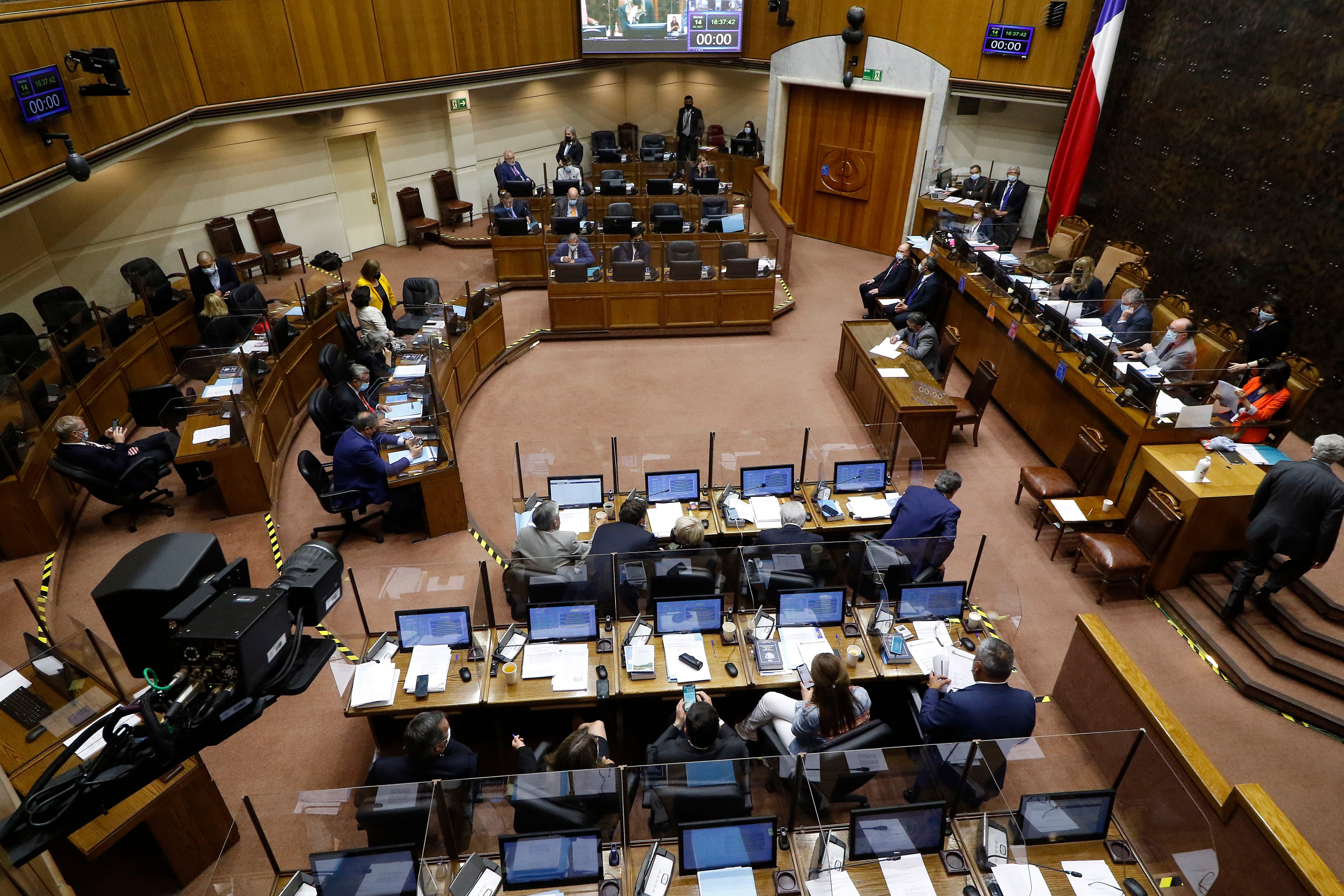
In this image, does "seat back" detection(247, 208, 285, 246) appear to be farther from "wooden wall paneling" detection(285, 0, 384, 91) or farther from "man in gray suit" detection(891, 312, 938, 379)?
"man in gray suit" detection(891, 312, 938, 379)

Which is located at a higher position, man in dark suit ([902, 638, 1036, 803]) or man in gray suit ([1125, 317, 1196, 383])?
man in gray suit ([1125, 317, 1196, 383])

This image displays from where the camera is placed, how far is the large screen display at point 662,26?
47.5ft

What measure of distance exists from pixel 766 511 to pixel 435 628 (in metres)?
2.79

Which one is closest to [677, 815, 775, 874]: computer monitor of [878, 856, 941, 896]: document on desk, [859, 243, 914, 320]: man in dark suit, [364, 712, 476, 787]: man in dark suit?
[878, 856, 941, 896]: document on desk

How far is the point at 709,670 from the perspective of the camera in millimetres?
4957

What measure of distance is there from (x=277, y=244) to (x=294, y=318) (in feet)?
13.7

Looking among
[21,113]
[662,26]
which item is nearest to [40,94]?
[21,113]

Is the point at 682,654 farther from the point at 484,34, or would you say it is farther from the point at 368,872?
the point at 484,34

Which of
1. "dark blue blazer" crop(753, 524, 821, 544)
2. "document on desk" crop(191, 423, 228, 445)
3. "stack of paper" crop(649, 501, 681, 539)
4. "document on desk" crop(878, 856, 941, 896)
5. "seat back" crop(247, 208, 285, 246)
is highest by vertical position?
"seat back" crop(247, 208, 285, 246)

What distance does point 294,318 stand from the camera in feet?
30.2

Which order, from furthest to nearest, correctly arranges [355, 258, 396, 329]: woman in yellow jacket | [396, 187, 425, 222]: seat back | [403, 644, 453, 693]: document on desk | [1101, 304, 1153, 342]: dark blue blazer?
[396, 187, 425, 222]: seat back → [355, 258, 396, 329]: woman in yellow jacket → [1101, 304, 1153, 342]: dark blue blazer → [403, 644, 453, 693]: document on desk

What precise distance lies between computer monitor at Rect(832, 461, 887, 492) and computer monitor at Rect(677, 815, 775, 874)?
3.40 metres

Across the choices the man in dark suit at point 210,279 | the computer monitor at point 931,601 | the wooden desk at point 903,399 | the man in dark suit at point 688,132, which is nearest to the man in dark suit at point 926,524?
the computer monitor at point 931,601

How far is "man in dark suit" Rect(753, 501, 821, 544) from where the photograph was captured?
5.68 metres
